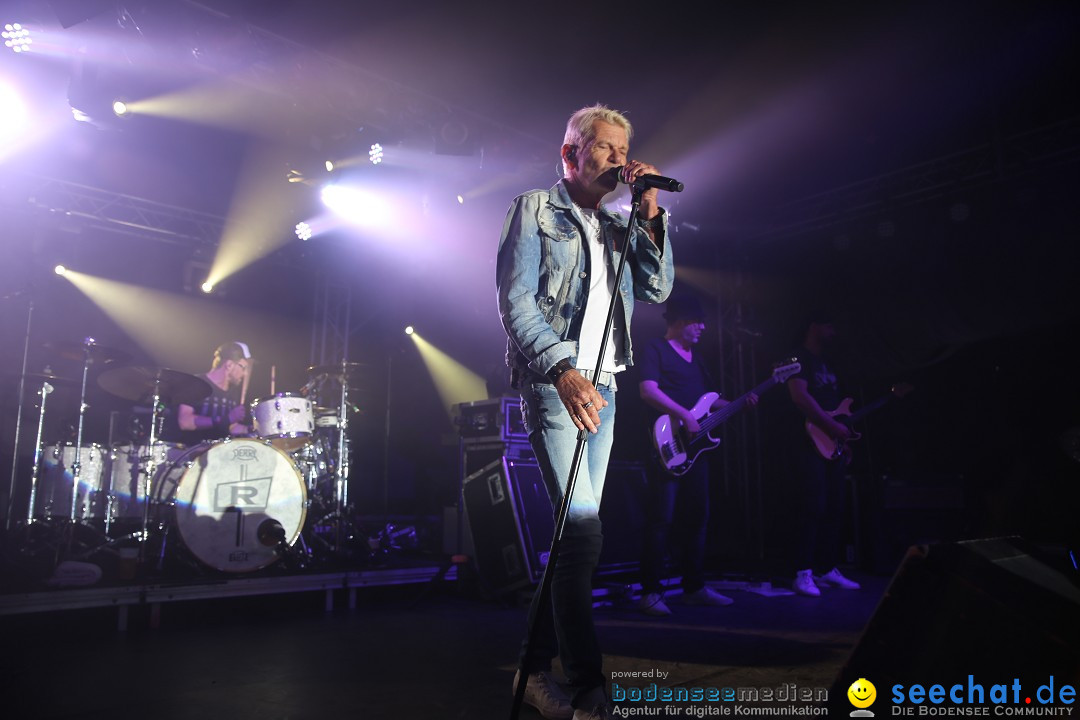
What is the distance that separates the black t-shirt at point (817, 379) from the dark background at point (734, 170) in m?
1.54

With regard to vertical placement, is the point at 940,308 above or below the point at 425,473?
above

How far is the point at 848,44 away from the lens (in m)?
6.12

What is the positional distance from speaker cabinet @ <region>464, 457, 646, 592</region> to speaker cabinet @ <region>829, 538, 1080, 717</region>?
135 inches

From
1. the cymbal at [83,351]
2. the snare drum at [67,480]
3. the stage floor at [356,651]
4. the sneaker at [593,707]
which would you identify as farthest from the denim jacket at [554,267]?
the snare drum at [67,480]

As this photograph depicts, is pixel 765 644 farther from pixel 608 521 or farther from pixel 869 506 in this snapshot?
pixel 869 506

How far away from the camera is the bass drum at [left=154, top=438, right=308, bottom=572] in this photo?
518 cm

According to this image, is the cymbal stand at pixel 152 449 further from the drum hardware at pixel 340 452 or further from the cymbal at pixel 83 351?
the drum hardware at pixel 340 452

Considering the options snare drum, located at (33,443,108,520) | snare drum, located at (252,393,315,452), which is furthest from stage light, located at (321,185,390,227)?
snare drum, located at (33,443,108,520)

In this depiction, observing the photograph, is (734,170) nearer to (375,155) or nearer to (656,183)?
(375,155)

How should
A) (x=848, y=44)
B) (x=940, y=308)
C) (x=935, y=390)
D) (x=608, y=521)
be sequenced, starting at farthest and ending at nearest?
(x=935, y=390)
(x=940, y=308)
(x=848, y=44)
(x=608, y=521)

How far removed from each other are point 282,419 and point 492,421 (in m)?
1.90

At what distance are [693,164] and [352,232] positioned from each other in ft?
15.4

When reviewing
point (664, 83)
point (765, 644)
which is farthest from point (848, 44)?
point (765, 644)

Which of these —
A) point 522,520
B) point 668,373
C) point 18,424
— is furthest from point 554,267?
point 18,424
